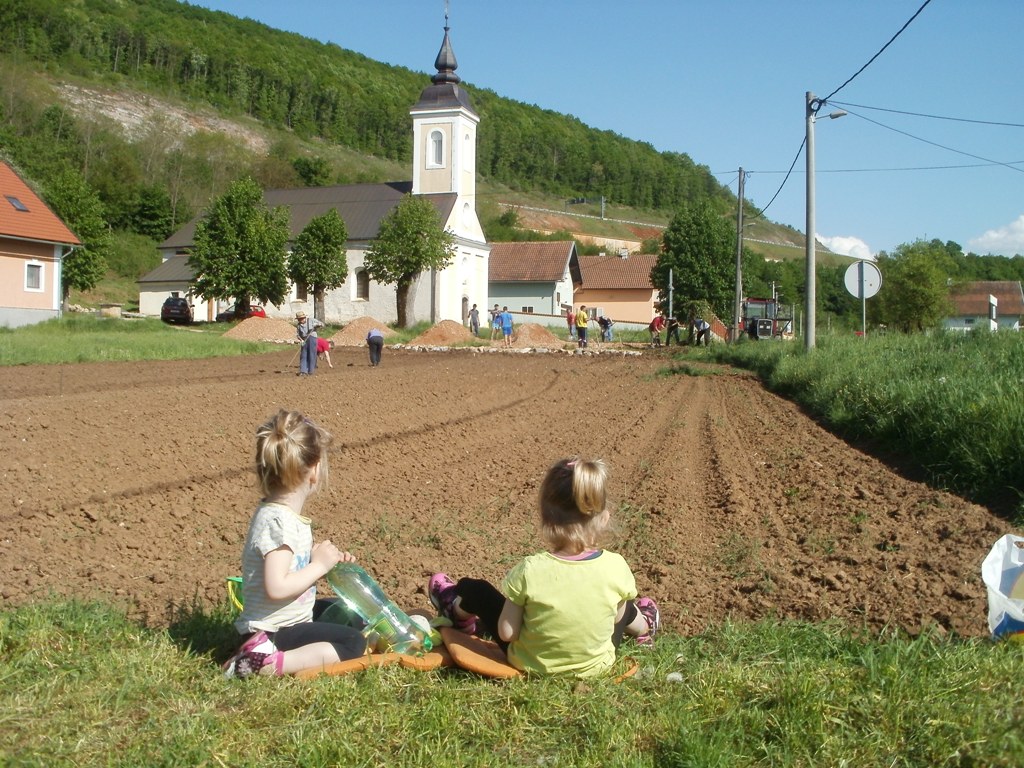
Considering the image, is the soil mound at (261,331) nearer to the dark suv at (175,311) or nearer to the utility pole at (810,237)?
the dark suv at (175,311)

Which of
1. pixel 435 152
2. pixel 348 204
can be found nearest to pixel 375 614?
pixel 435 152

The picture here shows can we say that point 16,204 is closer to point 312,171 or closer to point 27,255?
point 27,255

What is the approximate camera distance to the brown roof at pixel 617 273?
269ft

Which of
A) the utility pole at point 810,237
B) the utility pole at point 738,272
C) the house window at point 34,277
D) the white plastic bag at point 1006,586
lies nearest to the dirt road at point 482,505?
the white plastic bag at point 1006,586

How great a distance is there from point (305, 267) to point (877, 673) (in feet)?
167

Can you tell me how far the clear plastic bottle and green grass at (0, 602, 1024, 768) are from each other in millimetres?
237

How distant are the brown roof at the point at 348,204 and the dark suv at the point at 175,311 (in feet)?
34.4

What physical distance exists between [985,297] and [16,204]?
251 feet

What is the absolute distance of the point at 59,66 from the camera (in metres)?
108

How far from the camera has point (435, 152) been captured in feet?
197

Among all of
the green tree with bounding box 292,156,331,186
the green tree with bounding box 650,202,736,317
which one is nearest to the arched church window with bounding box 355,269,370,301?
the green tree with bounding box 650,202,736,317

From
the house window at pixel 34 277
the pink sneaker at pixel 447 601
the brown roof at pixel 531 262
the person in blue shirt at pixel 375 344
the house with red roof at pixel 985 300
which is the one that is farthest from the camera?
the house with red roof at pixel 985 300

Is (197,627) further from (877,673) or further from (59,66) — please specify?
(59,66)

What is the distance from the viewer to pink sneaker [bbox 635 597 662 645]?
4.32 metres
